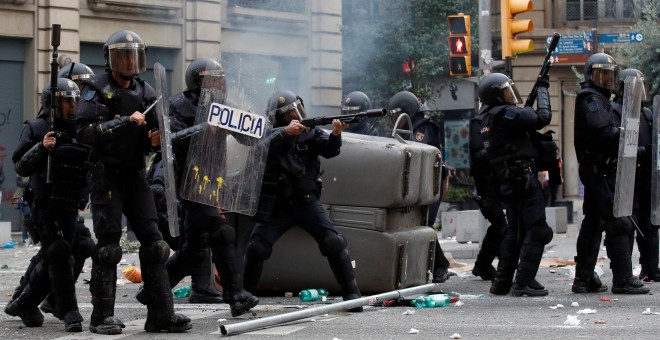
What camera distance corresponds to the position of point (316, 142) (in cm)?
916

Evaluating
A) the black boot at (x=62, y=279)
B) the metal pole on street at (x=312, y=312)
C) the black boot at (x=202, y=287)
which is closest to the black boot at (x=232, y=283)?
the metal pole on street at (x=312, y=312)

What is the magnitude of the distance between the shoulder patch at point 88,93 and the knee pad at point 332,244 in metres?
1.99

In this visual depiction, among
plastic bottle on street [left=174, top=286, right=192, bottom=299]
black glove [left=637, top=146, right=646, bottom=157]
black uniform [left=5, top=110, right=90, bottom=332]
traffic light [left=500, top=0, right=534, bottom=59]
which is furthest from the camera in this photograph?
traffic light [left=500, top=0, right=534, bottom=59]

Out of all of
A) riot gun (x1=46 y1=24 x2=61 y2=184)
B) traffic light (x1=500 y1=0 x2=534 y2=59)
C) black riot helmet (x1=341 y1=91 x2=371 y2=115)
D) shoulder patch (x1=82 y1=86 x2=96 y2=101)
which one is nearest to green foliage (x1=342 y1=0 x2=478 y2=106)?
traffic light (x1=500 y1=0 x2=534 y2=59)

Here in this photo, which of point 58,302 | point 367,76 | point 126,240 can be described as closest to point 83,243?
point 58,302

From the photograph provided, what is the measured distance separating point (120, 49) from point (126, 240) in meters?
9.20

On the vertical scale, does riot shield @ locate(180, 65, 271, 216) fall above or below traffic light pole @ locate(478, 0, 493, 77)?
below

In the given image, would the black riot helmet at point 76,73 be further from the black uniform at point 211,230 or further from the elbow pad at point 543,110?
the elbow pad at point 543,110

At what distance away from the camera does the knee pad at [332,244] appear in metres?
8.92

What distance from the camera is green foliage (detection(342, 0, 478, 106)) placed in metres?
25.7

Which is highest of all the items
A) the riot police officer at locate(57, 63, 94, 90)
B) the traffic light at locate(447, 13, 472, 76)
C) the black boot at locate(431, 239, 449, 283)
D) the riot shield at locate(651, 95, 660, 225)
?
the traffic light at locate(447, 13, 472, 76)

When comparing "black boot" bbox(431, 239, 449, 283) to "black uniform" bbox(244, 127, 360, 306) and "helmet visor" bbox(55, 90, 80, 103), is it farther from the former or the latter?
"helmet visor" bbox(55, 90, 80, 103)

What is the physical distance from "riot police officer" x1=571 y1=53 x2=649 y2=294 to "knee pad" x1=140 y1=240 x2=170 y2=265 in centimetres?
367

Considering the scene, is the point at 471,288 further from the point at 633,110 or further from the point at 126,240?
the point at 126,240
